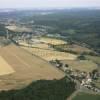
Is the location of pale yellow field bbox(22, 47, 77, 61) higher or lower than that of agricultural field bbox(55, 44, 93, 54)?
higher

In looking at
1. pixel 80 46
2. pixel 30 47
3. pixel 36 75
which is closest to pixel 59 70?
pixel 36 75

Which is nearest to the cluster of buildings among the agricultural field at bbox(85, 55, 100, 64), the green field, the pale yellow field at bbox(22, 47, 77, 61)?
the green field

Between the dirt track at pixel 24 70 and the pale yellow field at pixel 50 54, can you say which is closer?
the dirt track at pixel 24 70

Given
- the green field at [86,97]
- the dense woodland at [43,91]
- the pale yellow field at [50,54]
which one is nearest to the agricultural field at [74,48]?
the pale yellow field at [50,54]

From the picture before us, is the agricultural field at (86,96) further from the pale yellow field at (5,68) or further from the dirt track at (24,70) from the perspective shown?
the pale yellow field at (5,68)

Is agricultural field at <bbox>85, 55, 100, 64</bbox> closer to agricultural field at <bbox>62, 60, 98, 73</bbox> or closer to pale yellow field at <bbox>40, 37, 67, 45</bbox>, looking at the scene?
agricultural field at <bbox>62, 60, 98, 73</bbox>

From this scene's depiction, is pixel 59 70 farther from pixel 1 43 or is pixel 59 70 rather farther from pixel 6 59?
pixel 1 43

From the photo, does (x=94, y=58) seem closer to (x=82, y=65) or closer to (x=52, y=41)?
(x=82, y=65)
